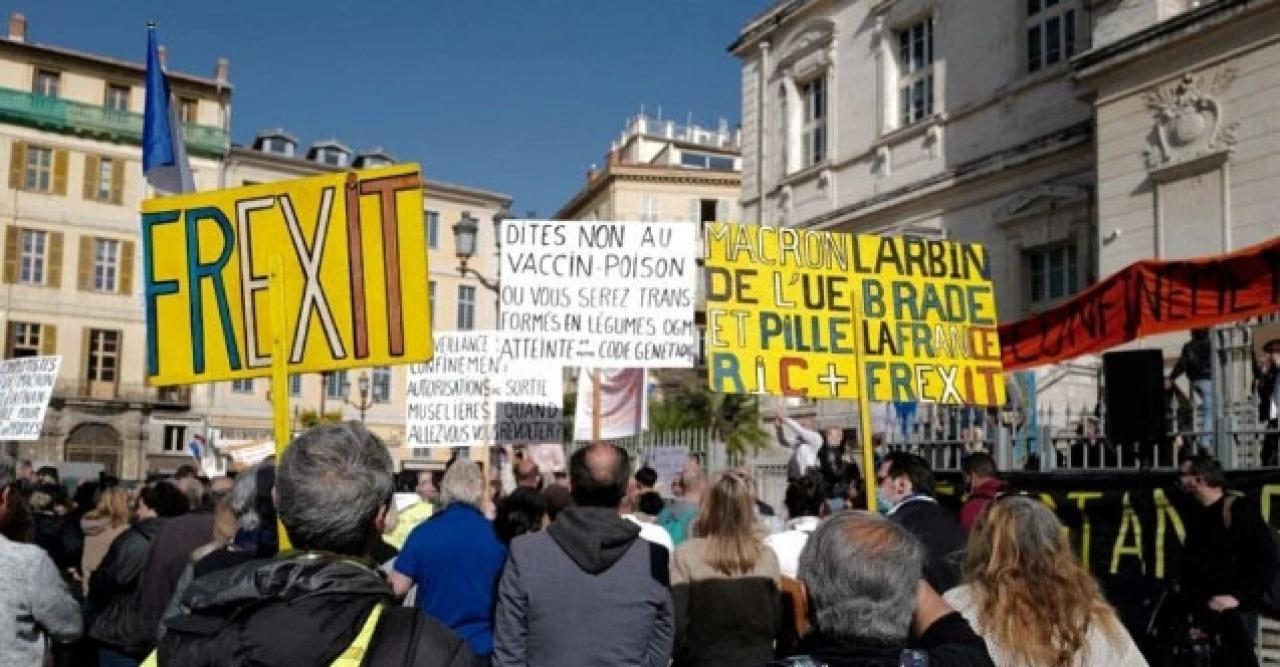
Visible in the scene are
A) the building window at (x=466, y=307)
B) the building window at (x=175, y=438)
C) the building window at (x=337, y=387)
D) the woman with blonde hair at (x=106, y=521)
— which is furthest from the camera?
the building window at (x=466, y=307)

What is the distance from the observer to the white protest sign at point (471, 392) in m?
14.0

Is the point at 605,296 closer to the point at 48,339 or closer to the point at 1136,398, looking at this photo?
the point at 1136,398

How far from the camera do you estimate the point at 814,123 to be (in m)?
26.8

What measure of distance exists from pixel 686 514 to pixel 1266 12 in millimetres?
11328

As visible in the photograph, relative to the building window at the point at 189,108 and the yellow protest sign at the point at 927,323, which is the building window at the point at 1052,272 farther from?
the building window at the point at 189,108

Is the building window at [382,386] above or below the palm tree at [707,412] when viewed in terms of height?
above

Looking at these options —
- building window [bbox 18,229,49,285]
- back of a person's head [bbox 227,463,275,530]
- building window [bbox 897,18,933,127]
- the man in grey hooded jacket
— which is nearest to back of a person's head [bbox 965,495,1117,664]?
the man in grey hooded jacket

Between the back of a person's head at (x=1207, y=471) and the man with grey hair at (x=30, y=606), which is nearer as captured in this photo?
the man with grey hair at (x=30, y=606)

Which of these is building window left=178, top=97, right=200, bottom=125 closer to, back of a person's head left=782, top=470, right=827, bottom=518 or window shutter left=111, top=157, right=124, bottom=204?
window shutter left=111, top=157, right=124, bottom=204

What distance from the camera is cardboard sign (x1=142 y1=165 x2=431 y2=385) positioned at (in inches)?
203

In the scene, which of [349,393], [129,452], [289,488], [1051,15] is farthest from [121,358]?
[289,488]

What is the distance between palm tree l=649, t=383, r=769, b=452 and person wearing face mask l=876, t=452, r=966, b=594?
29.7 meters

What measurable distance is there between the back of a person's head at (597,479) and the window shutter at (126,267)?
50.0 m

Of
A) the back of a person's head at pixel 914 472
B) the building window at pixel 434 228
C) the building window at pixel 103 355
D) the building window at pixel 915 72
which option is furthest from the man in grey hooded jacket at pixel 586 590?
the building window at pixel 434 228
